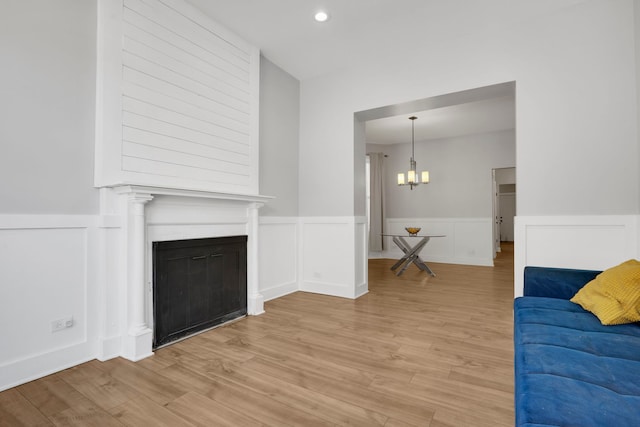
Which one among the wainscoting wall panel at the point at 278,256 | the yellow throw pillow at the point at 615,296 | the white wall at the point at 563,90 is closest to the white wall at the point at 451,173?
the white wall at the point at 563,90

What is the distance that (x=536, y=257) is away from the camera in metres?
2.93

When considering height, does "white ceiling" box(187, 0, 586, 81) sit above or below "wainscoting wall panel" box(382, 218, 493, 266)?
above

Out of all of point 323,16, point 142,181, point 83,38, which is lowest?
point 142,181

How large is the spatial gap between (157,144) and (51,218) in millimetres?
884

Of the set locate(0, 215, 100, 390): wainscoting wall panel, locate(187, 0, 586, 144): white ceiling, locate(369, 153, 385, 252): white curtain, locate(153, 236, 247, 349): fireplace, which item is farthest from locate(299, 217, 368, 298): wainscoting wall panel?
locate(369, 153, 385, 252): white curtain

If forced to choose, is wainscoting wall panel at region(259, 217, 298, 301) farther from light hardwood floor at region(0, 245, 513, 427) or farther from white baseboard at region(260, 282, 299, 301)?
light hardwood floor at region(0, 245, 513, 427)

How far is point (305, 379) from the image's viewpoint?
1.93m

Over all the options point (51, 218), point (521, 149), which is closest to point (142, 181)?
point (51, 218)

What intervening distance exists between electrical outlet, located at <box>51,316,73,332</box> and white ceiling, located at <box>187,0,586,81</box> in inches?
106

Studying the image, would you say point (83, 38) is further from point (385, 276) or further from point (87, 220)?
point (385, 276)

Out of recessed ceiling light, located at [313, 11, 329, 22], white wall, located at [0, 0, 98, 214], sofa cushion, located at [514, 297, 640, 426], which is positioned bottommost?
sofa cushion, located at [514, 297, 640, 426]

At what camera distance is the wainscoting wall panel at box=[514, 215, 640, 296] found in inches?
102

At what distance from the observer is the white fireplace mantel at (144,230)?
2.27 m

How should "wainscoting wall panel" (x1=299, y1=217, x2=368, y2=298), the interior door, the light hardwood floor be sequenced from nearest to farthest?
the light hardwood floor → "wainscoting wall panel" (x1=299, y1=217, x2=368, y2=298) → the interior door
